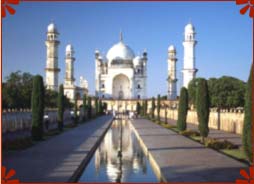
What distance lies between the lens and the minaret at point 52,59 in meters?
39.2

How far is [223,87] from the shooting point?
94.4 feet

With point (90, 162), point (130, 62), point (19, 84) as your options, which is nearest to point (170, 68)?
point (130, 62)

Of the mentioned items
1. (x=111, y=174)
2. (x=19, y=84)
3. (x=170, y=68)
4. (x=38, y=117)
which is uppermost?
(x=170, y=68)

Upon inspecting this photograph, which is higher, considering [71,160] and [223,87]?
[223,87]

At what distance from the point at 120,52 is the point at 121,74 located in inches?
112

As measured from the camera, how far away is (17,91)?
22953 mm

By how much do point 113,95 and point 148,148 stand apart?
146 feet

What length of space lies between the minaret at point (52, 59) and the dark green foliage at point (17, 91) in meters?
13.6

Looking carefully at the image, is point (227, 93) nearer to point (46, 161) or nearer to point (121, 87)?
point (46, 161)

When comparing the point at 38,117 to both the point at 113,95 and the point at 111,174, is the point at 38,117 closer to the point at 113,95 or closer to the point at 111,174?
the point at 111,174

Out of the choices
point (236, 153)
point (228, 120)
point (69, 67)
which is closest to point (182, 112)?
point (228, 120)

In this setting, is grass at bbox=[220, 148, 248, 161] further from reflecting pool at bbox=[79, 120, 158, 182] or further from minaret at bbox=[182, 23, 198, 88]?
minaret at bbox=[182, 23, 198, 88]

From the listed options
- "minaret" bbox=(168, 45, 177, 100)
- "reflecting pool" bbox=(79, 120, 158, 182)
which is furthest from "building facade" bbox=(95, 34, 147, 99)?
"reflecting pool" bbox=(79, 120, 158, 182)

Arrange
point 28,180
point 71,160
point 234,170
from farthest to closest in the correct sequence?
point 71,160, point 234,170, point 28,180
